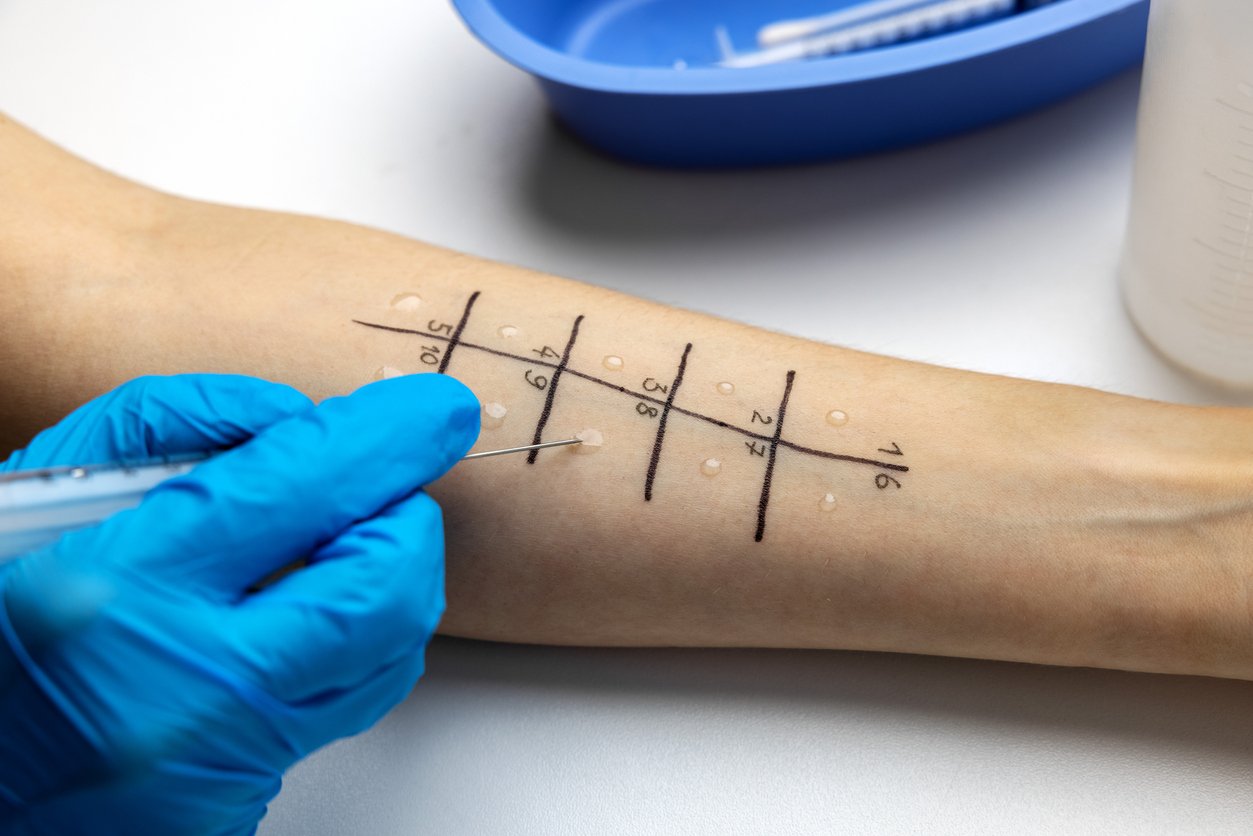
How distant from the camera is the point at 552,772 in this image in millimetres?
1277

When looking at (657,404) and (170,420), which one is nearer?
(170,420)

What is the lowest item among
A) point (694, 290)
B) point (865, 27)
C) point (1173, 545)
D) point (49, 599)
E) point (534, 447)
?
point (49, 599)

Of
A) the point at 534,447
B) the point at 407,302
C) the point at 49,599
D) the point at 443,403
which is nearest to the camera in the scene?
the point at 49,599

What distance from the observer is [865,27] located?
1696mm

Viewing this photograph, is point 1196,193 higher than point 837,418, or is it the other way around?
point 1196,193

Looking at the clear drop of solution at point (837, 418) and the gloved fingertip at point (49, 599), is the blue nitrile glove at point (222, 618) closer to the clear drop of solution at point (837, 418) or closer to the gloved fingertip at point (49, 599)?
the gloved fingertip at point (49, 599)

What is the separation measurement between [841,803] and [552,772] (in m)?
0.33

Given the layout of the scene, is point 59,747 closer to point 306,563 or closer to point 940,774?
point 306,563

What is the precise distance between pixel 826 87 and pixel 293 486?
0.84 m

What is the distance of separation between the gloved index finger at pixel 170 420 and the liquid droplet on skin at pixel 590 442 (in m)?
0.32

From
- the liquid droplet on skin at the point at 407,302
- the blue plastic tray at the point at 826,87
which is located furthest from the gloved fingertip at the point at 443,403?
the blue plastic tray at the point at 826,87

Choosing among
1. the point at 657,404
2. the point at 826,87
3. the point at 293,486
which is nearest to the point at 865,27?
the point at 826,87

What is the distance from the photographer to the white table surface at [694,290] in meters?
1.24

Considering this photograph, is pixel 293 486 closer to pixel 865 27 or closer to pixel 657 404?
pixel 657 404
